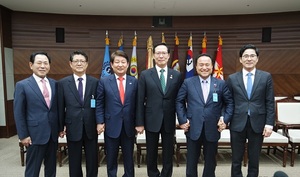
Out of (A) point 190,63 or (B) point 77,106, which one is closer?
(B) point 77,106

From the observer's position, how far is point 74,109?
7.30 feet

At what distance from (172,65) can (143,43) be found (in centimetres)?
94

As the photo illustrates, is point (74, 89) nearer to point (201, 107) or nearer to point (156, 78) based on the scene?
point (156, 78)

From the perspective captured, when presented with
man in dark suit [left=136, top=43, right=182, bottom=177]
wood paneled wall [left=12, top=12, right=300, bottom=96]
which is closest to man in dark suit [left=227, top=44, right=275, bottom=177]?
man in dark suit [left=136, top=43, right=182, bottom=177]

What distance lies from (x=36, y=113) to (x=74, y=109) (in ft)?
1.12

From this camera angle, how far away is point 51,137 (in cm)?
221

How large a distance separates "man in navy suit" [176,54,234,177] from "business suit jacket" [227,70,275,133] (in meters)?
0.09

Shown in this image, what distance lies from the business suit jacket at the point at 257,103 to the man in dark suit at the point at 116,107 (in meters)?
1.07

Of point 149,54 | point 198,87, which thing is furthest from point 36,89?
point 149,54

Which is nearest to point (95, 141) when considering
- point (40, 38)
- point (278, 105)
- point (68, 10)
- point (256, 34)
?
point (278, 105)

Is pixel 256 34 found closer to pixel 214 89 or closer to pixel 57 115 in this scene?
pixel 214 89

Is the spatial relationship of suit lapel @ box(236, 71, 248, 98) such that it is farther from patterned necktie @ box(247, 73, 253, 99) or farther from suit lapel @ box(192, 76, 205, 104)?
suit lapel @ box(192, 76, 205, 104)

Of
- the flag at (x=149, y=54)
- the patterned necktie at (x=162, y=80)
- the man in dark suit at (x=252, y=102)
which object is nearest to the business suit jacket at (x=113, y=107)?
the patterned necktie at (x=162, y=80)

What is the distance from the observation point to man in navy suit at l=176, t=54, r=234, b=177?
2.25 m
